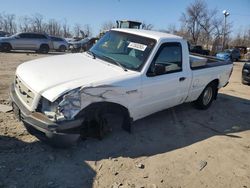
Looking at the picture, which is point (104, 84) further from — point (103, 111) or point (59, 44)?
point (59, 44)

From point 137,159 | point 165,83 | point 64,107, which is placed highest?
point 165,83

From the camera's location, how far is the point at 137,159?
432 cm

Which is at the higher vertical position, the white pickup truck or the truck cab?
the truck cab

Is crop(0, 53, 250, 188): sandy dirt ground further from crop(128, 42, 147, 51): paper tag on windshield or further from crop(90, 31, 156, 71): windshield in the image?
crop(128, 42, 147, 51): paper tag on windshield

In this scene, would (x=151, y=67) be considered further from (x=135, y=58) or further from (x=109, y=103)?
(x=109, y=103)

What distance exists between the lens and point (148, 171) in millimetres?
4020

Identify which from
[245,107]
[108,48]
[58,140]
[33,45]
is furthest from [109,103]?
[33,45]

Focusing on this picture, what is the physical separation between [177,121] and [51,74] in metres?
3.11

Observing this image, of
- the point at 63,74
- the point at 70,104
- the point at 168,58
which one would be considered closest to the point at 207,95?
the point at 168,58

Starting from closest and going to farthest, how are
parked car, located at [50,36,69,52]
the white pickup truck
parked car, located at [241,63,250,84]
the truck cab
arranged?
the white pickup truck
parked car, located at [241,63,250,84]
the truck cab
parked car, located at [50,36,69,52]

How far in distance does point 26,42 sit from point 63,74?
21325mm

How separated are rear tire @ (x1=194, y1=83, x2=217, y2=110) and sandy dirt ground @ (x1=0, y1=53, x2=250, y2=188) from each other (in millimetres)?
1134

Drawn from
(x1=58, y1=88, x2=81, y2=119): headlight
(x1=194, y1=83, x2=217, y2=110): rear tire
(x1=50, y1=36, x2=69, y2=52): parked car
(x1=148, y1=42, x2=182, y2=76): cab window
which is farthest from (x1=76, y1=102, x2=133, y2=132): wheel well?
(x1=50, y1=36, x2=69, y2=52): parked car

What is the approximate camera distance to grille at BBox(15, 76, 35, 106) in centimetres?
407
